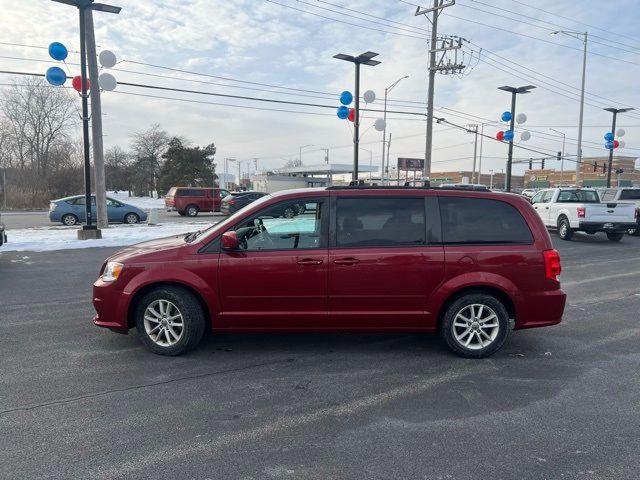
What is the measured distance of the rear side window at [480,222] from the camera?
4.87 metres

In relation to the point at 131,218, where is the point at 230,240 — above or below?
above

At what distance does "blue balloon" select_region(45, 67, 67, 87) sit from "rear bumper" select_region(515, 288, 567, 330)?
14.6 m

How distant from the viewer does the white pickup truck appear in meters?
15.5

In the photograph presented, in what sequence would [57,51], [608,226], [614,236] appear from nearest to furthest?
1. [57,51]
2. [608,226]
3. [614,236]

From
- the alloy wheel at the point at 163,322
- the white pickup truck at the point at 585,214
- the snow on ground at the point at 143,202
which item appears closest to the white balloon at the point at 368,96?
the white pickup truck at the point at 585,214

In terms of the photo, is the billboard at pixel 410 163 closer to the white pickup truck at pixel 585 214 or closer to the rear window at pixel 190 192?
the rear window at pixel 190 192

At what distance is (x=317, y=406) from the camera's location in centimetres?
381

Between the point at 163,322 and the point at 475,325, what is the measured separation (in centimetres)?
323

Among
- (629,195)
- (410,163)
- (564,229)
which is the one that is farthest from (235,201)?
(629,195)

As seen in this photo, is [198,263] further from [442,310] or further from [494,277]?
[494,277]

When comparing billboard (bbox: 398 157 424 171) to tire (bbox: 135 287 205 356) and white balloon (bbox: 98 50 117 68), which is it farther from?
tire (bbox: 135 287 205 356)

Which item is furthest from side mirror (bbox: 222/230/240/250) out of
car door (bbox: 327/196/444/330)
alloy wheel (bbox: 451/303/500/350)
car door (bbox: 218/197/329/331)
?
alloy wheel (bbox: 451/303/500/350)

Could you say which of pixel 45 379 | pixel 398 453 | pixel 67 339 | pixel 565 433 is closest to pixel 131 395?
pixel 45 379

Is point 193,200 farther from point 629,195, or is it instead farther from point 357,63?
point 629,195
